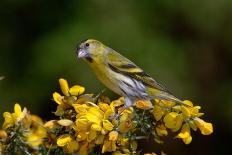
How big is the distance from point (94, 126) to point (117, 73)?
4.16ft

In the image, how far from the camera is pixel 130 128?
228 cm

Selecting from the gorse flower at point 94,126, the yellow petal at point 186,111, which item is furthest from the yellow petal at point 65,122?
the yellow petal at point 186,111

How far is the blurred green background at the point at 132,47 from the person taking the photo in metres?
5.48

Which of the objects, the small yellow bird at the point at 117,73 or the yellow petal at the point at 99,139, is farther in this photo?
the small yellow bird at the point at 117,73

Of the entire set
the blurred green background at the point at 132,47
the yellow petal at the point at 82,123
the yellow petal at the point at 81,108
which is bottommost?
the blurred green background at the point at 132,47

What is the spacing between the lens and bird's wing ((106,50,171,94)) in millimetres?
3388

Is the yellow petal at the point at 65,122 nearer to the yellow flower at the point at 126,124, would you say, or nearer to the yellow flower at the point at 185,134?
the yellow flower at the point at 126,124

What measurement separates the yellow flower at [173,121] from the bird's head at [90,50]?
1.08 meters

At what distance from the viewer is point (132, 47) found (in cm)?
546

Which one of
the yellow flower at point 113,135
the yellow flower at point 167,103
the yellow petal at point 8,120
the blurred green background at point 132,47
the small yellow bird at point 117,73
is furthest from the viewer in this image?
the blurred green background at point 132,47

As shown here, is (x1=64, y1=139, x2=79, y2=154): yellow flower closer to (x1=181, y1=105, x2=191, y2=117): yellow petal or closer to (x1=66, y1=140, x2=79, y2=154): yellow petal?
(x1=66, y1=140, x2=79, y2=154): yellow petal

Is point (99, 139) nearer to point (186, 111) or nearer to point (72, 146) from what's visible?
point (72, 146)

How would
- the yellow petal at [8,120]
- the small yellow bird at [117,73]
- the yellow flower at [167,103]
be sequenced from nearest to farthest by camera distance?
the yellow petal at [8,120] < the yellow flower at [167,103] < the small yellow bird at [117,73]

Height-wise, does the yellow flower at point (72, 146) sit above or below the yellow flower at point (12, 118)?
below
